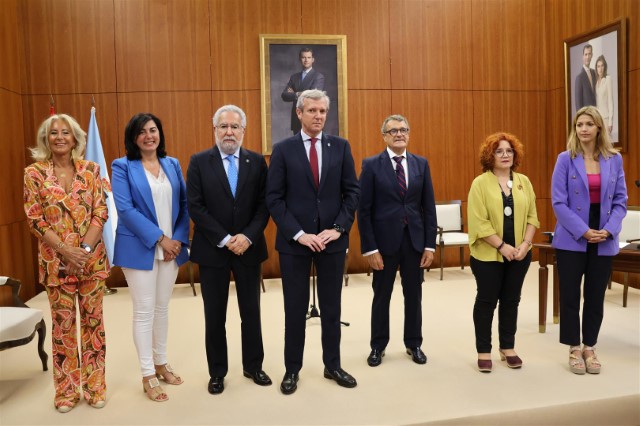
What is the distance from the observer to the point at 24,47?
664 centimetres

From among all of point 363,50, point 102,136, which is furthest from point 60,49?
point 363,50

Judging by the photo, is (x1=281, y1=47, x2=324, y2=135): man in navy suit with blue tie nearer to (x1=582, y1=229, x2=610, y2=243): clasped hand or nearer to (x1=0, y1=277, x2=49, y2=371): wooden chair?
(x1=0, y1=277, x2=49, y2=371): wooden chair

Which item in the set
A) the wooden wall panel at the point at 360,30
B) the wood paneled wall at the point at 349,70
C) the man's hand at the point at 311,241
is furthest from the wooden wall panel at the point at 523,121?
the man's hand at the point at 311,241

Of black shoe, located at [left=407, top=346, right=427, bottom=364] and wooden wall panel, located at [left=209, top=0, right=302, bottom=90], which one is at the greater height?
wooden wall panel, located at [left=209, top=0, right=302, bottom=90]

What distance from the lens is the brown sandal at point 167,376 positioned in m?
3.60

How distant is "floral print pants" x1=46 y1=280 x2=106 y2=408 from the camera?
3.17 m

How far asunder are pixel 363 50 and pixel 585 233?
4.29 metres

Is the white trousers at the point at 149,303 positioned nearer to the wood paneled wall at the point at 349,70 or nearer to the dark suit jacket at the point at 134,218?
the dark suit jacket at the point at 134,218

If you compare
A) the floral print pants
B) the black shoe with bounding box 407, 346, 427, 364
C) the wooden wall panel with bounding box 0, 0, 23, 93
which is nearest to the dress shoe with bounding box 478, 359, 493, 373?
the black shoe with bounding box 407, 346, 427, 364

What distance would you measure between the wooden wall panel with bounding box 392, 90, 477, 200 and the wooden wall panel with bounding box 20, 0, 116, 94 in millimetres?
3338

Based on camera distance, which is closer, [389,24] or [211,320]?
[211,320]

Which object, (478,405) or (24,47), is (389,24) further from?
(478,405)

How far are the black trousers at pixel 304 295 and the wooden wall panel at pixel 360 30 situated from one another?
13.7ft

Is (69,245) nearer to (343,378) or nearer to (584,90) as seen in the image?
(343,378)
